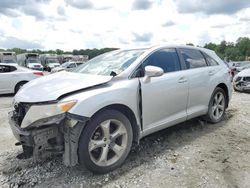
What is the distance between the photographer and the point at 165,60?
14.6ft

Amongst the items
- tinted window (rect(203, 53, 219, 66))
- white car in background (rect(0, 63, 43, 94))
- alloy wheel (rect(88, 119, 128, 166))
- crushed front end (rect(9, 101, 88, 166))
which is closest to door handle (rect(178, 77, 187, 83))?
tinted window (rect(203, 53, 219, 66))

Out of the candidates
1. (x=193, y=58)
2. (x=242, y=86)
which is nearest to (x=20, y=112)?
(x=193, y=58)

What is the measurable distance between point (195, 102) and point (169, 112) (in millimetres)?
799

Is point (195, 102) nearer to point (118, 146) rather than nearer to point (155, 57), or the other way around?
point (155, 57)

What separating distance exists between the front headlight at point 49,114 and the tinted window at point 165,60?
1.46 m

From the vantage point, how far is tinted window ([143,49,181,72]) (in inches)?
166

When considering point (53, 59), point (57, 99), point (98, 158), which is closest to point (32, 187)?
point (98, 158)

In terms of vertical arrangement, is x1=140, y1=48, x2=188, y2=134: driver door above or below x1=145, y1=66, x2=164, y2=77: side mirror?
below

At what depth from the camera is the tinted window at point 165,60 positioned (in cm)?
421

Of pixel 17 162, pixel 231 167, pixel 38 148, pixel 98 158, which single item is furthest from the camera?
pixel 17 162

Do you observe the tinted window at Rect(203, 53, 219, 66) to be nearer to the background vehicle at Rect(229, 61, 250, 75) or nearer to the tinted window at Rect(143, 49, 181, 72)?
the tinted window at Rect(143, 49, 181, 72)

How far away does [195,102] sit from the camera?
4.88 metres

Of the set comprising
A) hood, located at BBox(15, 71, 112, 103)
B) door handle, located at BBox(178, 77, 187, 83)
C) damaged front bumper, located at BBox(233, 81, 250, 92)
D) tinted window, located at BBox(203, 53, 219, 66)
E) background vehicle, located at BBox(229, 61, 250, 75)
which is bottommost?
background vehicle, located at BBox(229, 61, 250, 75)

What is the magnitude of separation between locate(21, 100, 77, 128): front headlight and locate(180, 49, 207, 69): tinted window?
2.47 meters
